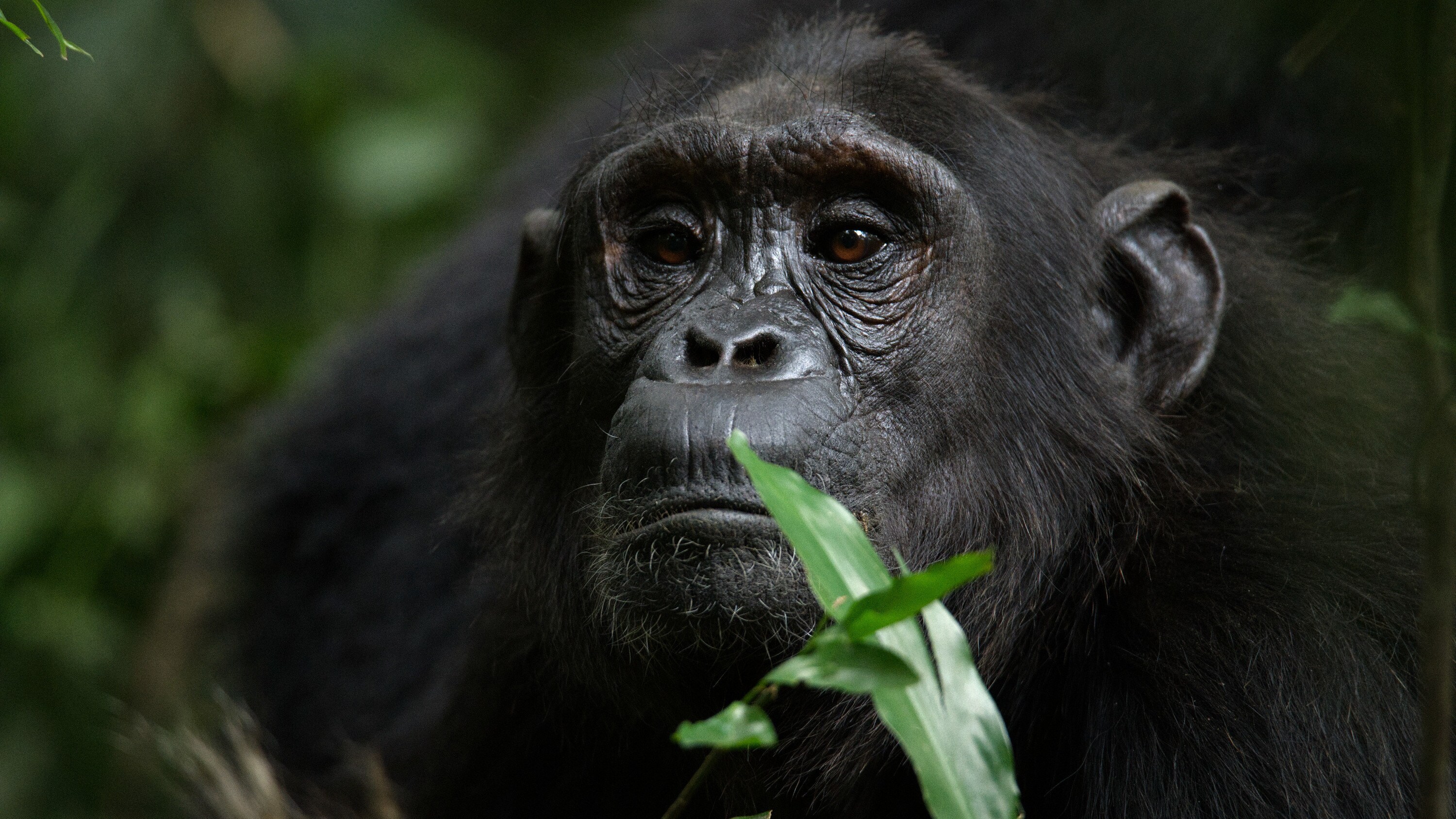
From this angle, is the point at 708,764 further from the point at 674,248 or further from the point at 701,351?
the point at 674,248

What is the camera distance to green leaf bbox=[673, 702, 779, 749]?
2.31 m

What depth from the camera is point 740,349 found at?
10.7 feet

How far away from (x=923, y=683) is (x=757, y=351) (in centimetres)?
111

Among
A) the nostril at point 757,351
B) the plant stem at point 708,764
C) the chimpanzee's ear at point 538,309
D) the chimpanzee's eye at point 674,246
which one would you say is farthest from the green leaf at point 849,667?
the chimpanzee's ear at point 538,309

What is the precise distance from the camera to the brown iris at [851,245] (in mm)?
3584

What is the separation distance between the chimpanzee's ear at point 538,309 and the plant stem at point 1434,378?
2154 millimetres

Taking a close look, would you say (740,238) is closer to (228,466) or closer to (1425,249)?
(1425,249)

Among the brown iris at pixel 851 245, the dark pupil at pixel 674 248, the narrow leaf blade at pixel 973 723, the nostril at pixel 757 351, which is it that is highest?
the dark pupil at pixel 674 248

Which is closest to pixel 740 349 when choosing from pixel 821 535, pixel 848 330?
pixel 848 330

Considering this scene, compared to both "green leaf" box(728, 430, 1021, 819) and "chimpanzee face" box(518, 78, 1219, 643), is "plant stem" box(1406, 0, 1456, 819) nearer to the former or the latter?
"green leaf" box(728, 430, 1021, 819)

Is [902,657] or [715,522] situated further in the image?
[715,522]

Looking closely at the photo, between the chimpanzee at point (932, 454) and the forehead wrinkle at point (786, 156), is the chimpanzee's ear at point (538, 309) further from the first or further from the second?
the forehead wrinkle at point (786, 156)

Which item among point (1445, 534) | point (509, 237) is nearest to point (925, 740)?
point (1445, 534)

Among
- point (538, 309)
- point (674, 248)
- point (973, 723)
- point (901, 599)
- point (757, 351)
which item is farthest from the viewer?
point (538, 309)
